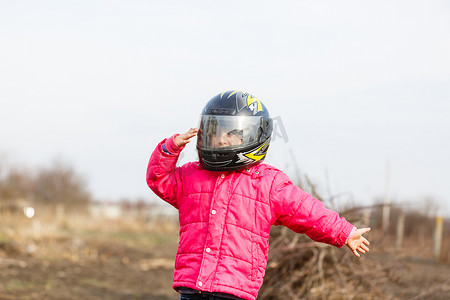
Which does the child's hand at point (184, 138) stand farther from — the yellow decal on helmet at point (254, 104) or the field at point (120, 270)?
the field at point (120, 270)

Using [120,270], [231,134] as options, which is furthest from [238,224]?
[120,270]

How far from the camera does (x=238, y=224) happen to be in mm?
3619

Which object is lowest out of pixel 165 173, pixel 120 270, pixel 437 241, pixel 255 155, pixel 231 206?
pixel 437 241

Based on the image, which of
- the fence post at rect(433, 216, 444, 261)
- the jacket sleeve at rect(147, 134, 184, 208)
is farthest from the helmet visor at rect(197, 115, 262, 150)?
the fence post at rect(433, 216, 444, 261)

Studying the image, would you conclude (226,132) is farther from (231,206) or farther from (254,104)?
(231,206)

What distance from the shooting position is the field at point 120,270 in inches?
261

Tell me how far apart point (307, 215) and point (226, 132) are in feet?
2.36

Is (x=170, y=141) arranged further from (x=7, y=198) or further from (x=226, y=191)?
(x=7, y=198)

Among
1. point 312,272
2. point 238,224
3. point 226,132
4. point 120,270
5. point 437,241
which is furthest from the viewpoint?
point 437,241

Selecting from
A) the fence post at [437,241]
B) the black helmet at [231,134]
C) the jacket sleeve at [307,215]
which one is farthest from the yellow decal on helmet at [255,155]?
the fence post at [437,241]

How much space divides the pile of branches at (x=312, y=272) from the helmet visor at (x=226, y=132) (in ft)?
9.12

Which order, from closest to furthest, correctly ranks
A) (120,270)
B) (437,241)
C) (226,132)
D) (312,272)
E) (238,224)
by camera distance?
(238,224) < (226,132) < (312,272) < (120,270) < (437,241)

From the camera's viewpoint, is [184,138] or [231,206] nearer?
[231,206]

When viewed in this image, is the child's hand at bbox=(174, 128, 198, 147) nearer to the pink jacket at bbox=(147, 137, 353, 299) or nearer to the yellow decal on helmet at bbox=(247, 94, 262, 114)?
the pink jacket at bbox=(147, 137, 353, 299)
